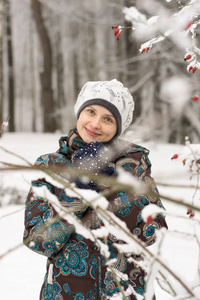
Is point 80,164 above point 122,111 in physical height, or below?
below

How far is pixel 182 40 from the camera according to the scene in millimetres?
1164

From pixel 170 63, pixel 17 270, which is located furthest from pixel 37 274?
pixel 170 63

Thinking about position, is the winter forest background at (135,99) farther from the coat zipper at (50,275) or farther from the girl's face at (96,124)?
the coat zipper at (50,275)

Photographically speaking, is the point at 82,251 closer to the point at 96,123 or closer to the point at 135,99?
the point at 96,123

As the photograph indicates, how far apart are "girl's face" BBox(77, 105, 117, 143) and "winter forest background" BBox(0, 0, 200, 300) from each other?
0.21 ft

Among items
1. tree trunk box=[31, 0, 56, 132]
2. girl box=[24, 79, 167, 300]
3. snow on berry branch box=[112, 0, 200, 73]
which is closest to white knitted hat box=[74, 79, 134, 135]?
girl box=[24, 79, 167, 300]

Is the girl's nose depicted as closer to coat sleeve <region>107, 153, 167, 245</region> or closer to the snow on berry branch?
coat sleeve <region>107, 153, 167, 245</region>

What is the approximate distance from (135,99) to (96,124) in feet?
25.5

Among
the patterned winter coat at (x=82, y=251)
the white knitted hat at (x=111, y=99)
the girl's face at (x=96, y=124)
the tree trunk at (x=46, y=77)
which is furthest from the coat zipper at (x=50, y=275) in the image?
the tree trunk at (x=46, y=77)

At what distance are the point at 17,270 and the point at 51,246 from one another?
2.18 meters

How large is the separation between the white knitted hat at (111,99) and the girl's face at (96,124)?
26 millimetres

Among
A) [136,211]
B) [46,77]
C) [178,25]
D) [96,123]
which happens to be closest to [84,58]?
[46,77]

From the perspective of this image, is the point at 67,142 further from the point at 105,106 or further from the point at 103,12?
the point at 103,12

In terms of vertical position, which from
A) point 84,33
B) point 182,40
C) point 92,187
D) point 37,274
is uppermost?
point 84,33
